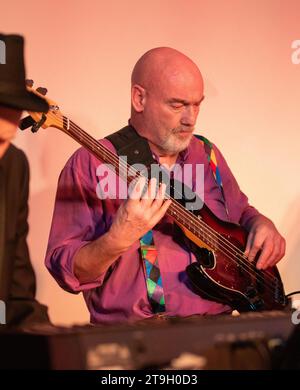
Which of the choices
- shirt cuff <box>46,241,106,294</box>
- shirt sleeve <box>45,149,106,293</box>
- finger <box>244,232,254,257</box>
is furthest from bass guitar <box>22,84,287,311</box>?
shirt cuff <box>46,241,106,294</box>

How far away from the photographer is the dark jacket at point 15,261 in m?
1.33

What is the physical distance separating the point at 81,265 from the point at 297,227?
91 centimetres

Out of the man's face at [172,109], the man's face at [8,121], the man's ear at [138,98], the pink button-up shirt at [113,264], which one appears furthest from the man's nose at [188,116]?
the man's face at [8,121]

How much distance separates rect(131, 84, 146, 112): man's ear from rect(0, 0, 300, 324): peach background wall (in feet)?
0.31

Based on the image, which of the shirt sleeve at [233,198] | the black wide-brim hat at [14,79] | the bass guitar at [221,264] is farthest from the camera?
the shirt sleeve at [233,198]

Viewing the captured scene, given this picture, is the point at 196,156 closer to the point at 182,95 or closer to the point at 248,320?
the point at 182,95

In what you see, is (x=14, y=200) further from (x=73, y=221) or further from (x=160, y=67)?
(x=160, y=67)

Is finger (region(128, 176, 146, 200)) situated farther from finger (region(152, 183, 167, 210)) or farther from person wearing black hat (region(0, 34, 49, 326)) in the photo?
person wearing black hat (region(0, 34, 49, 326))

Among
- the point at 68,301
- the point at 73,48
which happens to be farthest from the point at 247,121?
the point at 68,301

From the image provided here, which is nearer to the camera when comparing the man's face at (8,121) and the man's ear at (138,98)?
the man's face at (8,121)

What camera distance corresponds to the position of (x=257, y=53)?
204 centimetres

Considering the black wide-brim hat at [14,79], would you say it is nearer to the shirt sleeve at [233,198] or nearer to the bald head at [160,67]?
the bald head at [160,67]

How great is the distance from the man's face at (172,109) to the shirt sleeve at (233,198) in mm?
213

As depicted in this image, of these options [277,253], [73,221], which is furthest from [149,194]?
[277,253]
